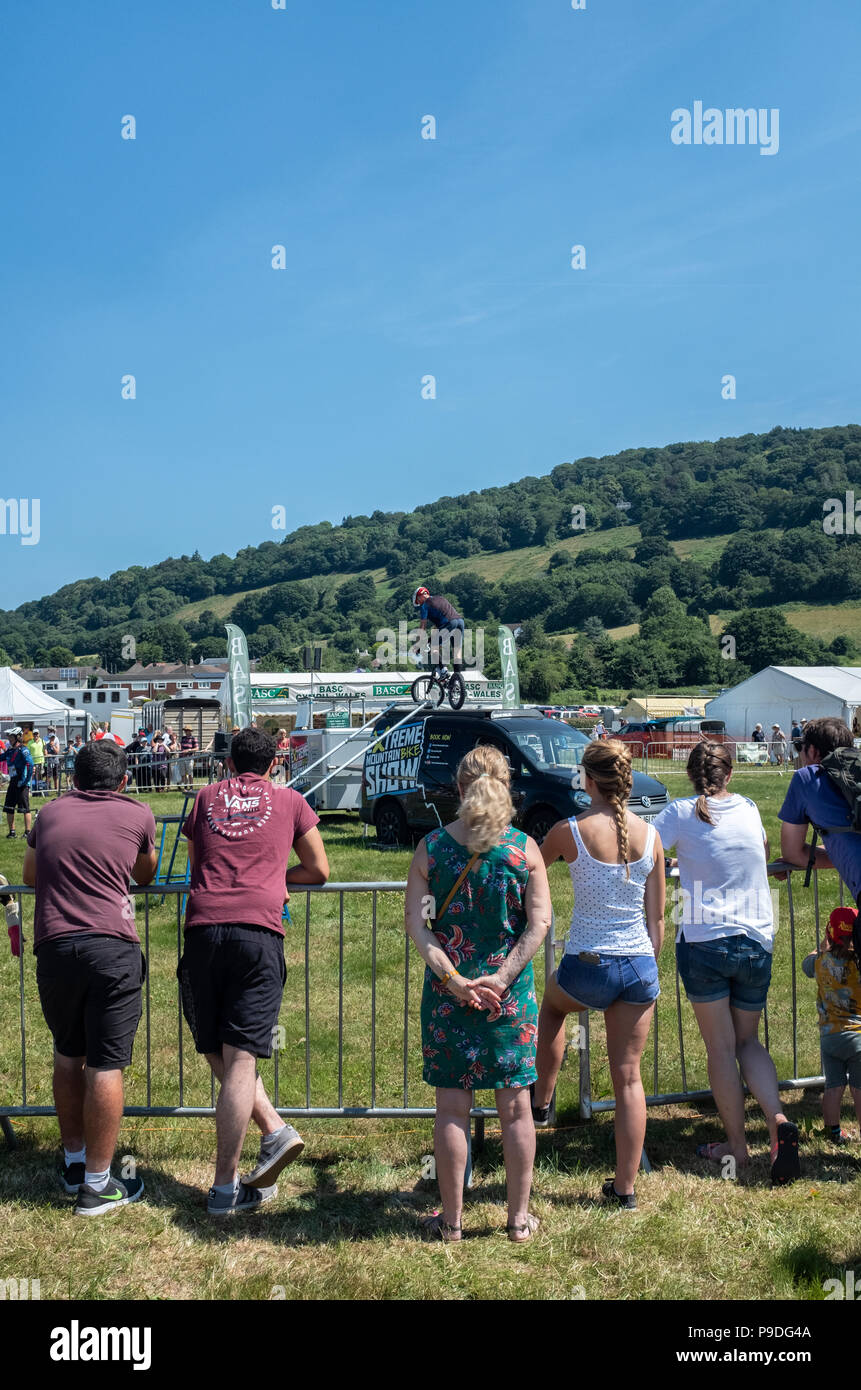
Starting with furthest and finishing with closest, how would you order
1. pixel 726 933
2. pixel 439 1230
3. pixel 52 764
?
pixel 52 764 < pixel 726 933 < pixel 439 1230

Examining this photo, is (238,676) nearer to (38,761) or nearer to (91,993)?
(38,761)

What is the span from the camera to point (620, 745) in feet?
12.8

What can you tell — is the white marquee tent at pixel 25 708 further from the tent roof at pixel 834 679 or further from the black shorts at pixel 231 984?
the black shorts at pixel 231 984

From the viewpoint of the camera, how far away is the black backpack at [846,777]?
414 centimetres

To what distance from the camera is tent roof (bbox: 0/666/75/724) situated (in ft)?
121

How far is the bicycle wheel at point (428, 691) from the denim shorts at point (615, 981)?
37.5ft

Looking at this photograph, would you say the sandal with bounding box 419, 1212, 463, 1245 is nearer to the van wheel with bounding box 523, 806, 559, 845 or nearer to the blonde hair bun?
the blonde hair bun

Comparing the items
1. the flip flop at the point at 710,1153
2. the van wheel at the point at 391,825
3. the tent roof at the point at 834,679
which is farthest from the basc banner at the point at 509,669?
the tent roof at the point at 834,679

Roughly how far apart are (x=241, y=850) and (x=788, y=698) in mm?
38655

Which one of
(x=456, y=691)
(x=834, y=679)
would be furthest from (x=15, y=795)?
(x=834, y=679)

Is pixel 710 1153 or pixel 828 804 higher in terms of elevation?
pixel 828 804

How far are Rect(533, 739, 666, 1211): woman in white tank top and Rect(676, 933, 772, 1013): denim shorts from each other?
1.13 feet

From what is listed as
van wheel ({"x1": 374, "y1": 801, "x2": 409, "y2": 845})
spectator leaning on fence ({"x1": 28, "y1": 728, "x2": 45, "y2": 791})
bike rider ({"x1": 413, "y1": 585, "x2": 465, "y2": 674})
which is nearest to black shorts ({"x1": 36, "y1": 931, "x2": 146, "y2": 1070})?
bike rider ({"x1": 413, "y1": 585, "x2": 465, "y2": 674})

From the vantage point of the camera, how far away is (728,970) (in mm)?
4156
